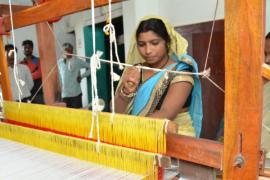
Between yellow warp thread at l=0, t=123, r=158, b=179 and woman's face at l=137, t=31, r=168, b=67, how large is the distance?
1.70ft

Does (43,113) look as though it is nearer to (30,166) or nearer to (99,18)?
(30,166)

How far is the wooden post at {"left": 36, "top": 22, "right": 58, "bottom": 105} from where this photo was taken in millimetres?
1133

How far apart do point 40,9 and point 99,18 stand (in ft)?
9.65

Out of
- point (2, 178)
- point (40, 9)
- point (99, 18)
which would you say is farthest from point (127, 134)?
point (99, 18)

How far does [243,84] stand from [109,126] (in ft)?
1.07

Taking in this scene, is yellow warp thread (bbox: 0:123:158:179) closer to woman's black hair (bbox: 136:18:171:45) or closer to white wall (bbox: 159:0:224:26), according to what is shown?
woman's black hair (bbox: 136:18:171:45)

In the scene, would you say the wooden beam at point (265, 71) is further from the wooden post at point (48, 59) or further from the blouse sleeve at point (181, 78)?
the wooden post at point (48, 59)

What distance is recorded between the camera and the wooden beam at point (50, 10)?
712 mm

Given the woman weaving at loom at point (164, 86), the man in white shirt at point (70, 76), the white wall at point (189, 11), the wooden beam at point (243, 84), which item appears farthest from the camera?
the man in white shirt at point (70, 76)

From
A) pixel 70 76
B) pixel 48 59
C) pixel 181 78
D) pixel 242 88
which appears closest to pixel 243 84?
pixel 242 88

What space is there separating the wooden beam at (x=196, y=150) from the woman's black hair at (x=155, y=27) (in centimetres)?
58

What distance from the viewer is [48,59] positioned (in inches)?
46.1

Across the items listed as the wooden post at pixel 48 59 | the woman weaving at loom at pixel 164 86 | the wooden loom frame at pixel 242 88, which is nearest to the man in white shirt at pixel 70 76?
the wooden post at pixel 48 59

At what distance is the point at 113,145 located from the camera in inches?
24.9
